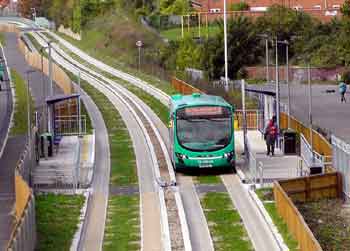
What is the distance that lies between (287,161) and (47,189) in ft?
32.4

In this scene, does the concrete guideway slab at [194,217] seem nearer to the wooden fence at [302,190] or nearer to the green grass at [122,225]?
the green grass at [122,225]

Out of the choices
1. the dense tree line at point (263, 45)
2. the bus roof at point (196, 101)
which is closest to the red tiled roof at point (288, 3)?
the dense tree line at point (263, 45)

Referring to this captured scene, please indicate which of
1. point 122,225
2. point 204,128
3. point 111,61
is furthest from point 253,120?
point 111,61

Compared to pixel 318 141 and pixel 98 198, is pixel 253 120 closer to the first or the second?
pixel 318 141

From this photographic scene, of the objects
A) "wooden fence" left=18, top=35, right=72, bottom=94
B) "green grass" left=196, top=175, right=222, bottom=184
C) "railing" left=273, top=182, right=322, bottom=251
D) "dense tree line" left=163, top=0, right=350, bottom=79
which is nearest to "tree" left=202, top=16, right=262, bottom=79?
"dense tree line" left=163, top=0, right=350, bottom=79

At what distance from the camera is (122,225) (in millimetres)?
28828

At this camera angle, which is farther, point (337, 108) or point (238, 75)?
point (238, 75)

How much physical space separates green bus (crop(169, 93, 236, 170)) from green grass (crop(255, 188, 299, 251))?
11.5 ft

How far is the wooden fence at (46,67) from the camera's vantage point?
210 feet

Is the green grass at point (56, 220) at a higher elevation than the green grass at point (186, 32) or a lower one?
lower

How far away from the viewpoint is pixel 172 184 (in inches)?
1387

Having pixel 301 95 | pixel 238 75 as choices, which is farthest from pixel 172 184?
pixel 238 75

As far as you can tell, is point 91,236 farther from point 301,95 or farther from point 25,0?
point 25,0

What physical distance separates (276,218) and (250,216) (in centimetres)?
117
